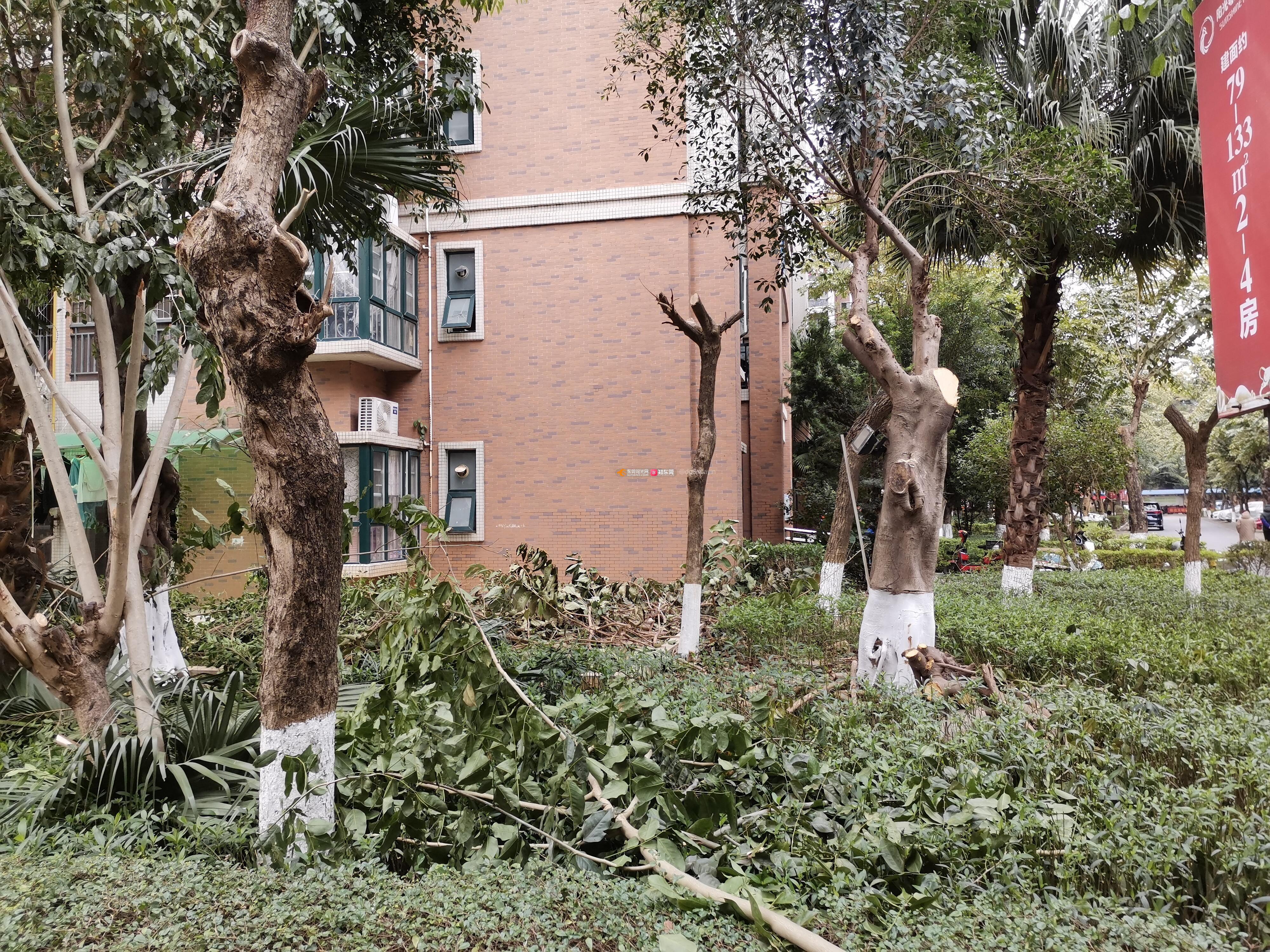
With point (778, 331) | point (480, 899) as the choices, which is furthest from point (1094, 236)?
point (480, 899)

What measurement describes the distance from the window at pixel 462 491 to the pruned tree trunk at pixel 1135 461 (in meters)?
14.1

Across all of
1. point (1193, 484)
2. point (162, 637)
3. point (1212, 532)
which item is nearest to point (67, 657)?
point (162, 637)

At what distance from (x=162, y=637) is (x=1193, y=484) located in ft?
44.0

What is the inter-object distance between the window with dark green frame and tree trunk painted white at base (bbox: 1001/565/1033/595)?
33.7 feet

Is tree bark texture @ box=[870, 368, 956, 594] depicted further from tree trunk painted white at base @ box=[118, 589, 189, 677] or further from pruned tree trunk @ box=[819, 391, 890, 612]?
tree trunk painted white at base @ box=[118, 589, 189, 677]

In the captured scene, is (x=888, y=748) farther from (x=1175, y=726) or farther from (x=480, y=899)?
(x=480, y=899)

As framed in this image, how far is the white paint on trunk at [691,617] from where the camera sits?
25.6 feet

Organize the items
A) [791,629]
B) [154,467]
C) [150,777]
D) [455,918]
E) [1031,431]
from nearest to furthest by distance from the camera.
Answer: [455,918]
[150,777]
[154,467]
[791,629]
[1031,431]

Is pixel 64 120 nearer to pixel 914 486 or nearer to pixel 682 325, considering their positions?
pixel 682 325

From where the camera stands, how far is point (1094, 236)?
31.6 feet

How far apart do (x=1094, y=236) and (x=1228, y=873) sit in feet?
29.5

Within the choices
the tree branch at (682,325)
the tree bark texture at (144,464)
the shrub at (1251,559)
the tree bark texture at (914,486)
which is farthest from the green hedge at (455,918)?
the shrub at (1251,559)

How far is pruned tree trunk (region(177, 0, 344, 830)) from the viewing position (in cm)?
291

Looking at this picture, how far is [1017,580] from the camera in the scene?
10664 millimetres
